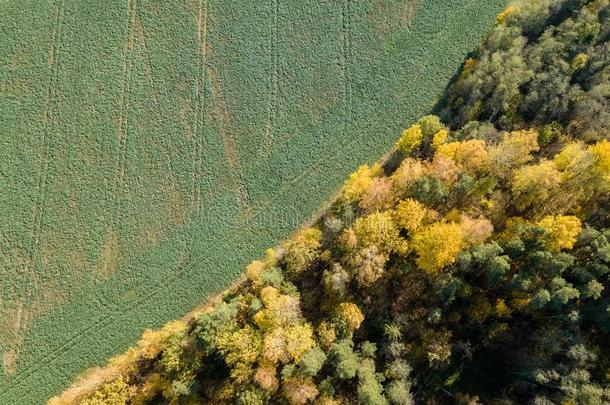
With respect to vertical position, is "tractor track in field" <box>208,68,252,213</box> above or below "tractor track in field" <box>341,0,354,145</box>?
below

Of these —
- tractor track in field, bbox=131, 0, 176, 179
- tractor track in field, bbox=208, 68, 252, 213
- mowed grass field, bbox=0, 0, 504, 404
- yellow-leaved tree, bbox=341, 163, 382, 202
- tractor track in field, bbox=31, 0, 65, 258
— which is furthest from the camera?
tractor track in field, bbox=131, 0, 176, 179

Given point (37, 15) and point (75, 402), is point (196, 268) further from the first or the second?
point (37, 15)

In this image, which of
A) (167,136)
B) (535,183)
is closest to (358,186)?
(535,183)

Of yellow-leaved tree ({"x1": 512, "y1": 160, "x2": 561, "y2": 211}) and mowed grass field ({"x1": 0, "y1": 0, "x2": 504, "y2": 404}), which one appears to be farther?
mowed grass field ({"x1": 0, "y1": 0, "x2": 504, "y2": 404})

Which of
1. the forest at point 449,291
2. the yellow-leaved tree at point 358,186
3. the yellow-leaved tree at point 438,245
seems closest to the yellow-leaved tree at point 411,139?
the forest at point 449,291

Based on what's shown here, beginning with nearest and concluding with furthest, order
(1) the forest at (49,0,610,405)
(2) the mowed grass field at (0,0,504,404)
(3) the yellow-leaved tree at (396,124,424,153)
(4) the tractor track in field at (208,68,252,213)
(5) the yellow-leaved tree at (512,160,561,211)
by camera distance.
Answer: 1. (1) the forest at (49,0,610,405)
2. (5) the yellow-leaved tree at (512,160,561,211)
3. (3) the yellow-leaved tree at (396,124,424,153)
4. (2) the mowed grass field at (0,0,504,404)
5. (4) the tractor track in field at (208,68,252,213)

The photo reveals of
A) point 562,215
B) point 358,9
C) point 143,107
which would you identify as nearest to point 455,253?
point 562,215

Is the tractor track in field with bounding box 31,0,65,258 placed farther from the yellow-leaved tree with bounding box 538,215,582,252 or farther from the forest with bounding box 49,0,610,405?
the yellow-leaved tree with bounding box 538,215,582,252

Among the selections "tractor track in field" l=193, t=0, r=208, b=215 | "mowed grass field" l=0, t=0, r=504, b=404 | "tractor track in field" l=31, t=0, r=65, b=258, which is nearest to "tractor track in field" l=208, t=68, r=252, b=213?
"mowed grass field" l=0, t=0, r=504, b=404

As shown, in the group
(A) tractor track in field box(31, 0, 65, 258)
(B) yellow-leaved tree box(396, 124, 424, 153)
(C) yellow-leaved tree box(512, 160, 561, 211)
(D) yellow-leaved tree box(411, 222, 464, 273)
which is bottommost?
(A) tractor track in field box(31, 0, 65, 258)

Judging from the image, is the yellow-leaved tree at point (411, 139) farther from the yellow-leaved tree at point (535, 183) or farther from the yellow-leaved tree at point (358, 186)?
the yellow-leaved tree at point (535, 183)
